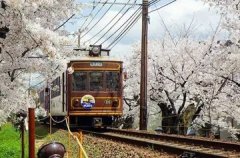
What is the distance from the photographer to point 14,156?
40.6 feet

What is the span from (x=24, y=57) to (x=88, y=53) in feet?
32.1

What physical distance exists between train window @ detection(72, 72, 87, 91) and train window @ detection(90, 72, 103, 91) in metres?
Result: 0.31

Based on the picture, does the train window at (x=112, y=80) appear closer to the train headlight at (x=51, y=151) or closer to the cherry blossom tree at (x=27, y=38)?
the cherry blossom tree at (x=27, y=38)

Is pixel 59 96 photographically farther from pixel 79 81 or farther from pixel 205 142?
pixel 205 142

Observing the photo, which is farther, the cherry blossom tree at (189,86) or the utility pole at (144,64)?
the cherry blossom tree at (189,86)

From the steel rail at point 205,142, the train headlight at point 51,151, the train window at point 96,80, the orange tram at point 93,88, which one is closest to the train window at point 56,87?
the orange tram at point 93,88

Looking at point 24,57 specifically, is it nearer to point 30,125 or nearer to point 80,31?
point 80,31

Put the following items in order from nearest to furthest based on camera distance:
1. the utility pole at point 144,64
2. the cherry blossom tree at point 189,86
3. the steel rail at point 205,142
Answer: the steel rail at point 205,142
the utility pole at point 144,64
the cherry blossom tree at point 189,86


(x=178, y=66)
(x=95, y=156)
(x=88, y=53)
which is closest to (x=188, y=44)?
(x=178, y=66)

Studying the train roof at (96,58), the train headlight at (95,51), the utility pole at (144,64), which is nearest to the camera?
the train roof at (96,58)

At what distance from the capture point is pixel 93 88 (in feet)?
71.0

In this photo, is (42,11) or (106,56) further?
(106,56)

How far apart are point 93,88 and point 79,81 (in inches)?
27.1

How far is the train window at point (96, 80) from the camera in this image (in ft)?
70.7
